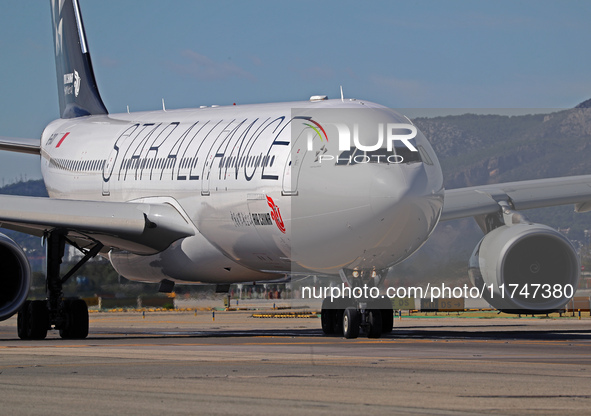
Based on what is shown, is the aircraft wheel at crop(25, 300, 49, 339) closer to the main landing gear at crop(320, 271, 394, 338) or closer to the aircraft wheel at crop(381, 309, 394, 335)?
the main landing gear at crop(320, 271, 394, 338)

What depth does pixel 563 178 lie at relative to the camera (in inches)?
939

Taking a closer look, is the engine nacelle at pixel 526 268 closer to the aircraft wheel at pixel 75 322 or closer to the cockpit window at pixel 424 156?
the cockpit window at pixel 424 156

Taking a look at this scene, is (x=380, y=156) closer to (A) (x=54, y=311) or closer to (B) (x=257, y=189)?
(B) (x=257, y=189)

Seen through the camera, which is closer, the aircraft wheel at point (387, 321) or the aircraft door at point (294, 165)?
the aircraft door at point (294, 165)

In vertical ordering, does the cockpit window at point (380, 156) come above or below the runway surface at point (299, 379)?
above

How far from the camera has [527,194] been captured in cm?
2348

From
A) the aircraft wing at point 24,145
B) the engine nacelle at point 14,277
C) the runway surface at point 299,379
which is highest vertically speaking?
the aircraft wing at point 24,145

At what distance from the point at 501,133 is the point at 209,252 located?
7.86 m

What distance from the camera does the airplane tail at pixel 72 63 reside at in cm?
3025

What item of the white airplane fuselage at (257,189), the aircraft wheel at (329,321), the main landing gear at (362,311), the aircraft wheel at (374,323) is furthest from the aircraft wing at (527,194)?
the aircraft wheel at (374,323)

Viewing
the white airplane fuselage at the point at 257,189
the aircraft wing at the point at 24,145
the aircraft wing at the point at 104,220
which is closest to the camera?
the white airplane fuselage at the point at 257,189

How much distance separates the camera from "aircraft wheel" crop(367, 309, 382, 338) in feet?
62.0

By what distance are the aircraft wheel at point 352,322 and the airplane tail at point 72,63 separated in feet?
43.4

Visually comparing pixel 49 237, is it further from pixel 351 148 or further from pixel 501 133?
pixel 501 133
